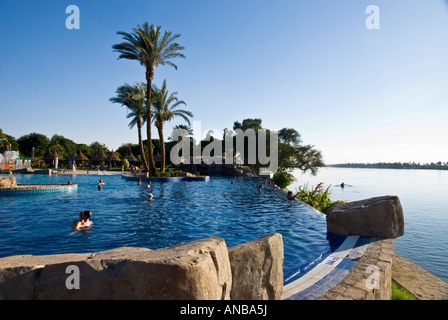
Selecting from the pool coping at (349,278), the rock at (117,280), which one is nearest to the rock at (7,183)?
the rock at (117,280)

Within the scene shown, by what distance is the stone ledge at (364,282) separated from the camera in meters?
3.56

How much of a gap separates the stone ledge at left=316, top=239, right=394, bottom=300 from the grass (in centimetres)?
26

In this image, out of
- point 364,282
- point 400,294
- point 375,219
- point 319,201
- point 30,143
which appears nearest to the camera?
point 364,282

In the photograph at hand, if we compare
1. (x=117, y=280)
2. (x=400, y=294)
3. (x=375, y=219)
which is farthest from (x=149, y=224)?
(x=117, y=280)

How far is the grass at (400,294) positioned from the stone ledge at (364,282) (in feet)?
0.85

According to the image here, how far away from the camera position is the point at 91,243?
24.9 ft

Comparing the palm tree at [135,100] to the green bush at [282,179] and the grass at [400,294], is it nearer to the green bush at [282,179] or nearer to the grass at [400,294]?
the green bush at [282,179]

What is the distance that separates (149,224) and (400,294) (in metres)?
8.03

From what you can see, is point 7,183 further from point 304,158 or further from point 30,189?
point 304,158

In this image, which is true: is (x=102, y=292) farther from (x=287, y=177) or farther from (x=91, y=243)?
(x=287, y=177)

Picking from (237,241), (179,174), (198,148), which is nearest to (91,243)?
(237,241)

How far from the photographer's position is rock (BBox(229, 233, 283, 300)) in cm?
305

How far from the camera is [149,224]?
33.1ft
